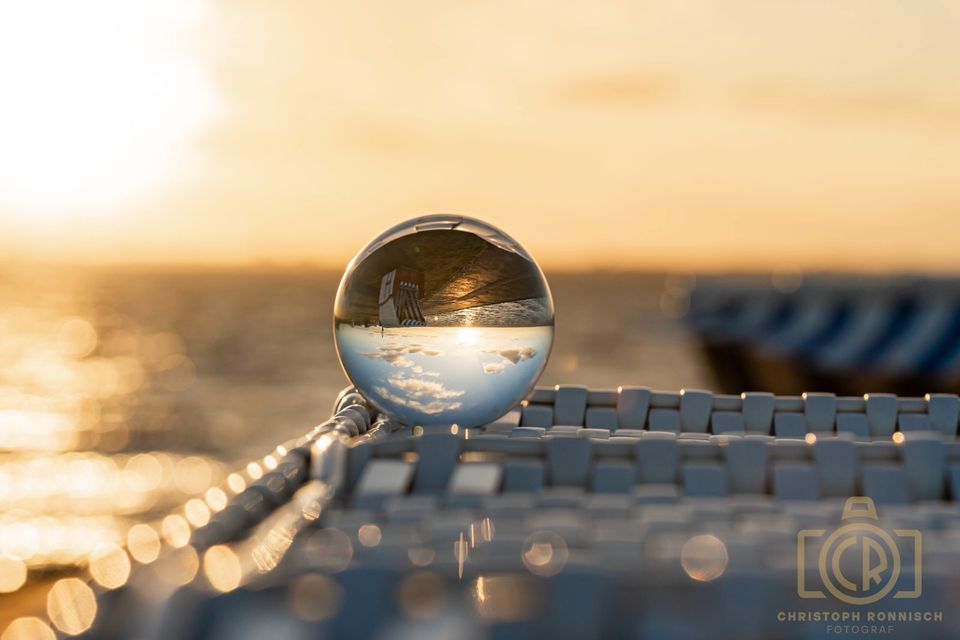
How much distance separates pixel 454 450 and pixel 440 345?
548 mm

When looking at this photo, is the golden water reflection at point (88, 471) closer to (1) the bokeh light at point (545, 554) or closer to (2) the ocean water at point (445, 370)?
(1) the bokeh light at point (545, 554)

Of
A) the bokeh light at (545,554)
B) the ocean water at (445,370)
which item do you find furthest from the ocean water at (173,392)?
the bokeh light at (545,554)

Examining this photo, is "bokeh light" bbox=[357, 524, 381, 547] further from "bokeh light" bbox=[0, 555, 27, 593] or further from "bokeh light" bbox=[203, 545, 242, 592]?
"bokeh light" bbox=[0, 555, 27, 593]

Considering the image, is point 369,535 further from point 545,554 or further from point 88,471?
point 88,471

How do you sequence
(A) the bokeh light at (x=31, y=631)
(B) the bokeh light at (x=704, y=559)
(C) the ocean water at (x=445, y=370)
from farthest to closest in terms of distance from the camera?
(C) the ocean water at (x=445, y=370) < (B) the bokeh light at (x=704, y=559) < (A) the bokeh light at (x=31, y=631)

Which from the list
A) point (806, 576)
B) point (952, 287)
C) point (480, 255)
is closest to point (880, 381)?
point (952, 287)

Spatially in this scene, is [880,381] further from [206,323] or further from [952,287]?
[206,323]

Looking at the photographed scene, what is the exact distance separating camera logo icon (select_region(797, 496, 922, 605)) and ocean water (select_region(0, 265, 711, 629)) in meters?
0.92

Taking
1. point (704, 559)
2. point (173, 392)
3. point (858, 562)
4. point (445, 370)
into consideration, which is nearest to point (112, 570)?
point (704, 559)

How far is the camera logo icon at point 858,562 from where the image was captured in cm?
128

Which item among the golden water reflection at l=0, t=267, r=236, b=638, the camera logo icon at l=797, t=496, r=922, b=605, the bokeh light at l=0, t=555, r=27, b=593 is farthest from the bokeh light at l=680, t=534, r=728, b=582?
the bokeh light at l=0, t=555, r=27, b=593

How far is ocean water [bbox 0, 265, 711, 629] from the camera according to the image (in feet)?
8.38

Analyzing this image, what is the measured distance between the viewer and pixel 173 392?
2677 centimetres

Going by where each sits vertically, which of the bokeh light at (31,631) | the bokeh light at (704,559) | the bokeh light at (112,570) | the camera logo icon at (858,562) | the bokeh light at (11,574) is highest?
the bokeh light at (704,559)
